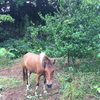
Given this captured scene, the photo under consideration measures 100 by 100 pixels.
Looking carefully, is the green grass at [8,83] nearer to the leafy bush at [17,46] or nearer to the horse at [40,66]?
the horse at [40,66]

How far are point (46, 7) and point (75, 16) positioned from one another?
1072cm

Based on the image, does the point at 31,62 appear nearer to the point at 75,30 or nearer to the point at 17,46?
the point at 75,30

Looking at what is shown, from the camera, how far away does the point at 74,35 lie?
6219mm

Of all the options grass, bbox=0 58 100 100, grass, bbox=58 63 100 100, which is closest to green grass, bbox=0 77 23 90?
grass, bbox=0 58 100 100

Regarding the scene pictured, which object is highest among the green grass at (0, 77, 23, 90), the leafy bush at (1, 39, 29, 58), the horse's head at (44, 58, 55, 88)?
the leafy bush at (1, 39, 29, 58)

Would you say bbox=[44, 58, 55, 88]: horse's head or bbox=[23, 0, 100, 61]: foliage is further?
bbox=[23, 0, 100, 61]: foliage

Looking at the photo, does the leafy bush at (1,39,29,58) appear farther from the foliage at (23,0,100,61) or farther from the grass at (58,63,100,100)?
the grass at (58,63,100,100)

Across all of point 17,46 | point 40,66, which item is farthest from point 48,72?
point 17,46

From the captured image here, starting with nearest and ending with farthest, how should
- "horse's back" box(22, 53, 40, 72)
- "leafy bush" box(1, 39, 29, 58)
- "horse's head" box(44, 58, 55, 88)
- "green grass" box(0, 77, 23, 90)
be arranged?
"horse's head" box(44, 58, 55, 88) → "horse's back" box(22, 53, 40, 72) → "green grass" box(0, 77, 23, 90) → "leafy bush" box(1, 39, 29, 58)

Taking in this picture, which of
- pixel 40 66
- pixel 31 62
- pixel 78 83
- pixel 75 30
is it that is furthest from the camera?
pixel 75 30

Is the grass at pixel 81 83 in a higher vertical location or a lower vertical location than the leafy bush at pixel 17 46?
lower

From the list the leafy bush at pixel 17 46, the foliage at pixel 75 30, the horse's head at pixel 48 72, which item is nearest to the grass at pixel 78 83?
the horse's head at pixel 48 72

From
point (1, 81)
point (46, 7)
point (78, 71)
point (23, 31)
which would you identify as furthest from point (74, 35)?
point (46, 7)

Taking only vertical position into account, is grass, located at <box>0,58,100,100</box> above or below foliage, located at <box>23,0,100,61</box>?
below
